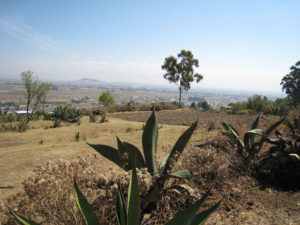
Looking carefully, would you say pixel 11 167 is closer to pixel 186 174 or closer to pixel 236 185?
pixel 186 174

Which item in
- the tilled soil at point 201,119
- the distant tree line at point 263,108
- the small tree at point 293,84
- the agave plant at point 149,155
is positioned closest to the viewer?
the agave plant at point 149,155

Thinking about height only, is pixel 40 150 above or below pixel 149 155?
below

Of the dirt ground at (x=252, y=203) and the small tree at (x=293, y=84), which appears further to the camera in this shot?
the small tree at (x=293, y=84)

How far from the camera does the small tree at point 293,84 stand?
3509 centimetres

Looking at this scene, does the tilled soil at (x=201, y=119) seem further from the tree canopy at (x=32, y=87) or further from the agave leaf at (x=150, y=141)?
the tree canopy at (x=32, y=87)

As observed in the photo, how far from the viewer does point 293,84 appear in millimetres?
36219

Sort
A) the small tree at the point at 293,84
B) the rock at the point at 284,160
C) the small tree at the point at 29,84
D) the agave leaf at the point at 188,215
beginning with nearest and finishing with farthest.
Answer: the agave leaf at the point at 188,215
the rock at the point at 284,160
the small tree at the point at 29,84
the small tree at the point at 293,84

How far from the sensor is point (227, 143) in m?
4.28

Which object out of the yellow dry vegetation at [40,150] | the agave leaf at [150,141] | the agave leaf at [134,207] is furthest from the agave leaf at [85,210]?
the agave leaf at [150,141]

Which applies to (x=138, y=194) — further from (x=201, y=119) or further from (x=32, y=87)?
(x=32, y=87)

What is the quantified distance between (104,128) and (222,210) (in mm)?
7835

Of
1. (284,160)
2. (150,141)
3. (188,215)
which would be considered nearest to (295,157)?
(284,160)

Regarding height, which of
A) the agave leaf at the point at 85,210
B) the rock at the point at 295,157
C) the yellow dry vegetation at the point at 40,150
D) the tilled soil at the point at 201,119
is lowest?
the yellow dry vegetation at the point at 40,150

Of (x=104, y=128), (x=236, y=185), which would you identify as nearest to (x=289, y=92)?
(x=104, y=128)
